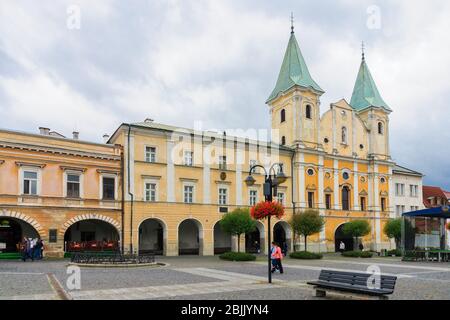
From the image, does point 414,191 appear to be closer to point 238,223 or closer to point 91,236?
point 238,223

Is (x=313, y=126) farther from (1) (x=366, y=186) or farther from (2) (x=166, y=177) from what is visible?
(2) (x=166, y=177)

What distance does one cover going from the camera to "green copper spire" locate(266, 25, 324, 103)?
1800 inches

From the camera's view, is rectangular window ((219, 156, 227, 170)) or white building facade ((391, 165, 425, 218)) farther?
white building facade ((391, 165, 425, 218))

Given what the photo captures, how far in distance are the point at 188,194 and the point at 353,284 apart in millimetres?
26314

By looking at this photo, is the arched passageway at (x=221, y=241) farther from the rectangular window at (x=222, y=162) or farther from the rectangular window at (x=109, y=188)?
the rectangular window at (x=109, y=188)

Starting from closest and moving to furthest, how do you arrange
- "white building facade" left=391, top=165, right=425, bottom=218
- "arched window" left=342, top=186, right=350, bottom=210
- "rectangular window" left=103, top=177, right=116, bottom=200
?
"rectangular window" left=103, top=177, right=116, bottom=200
"arched window" left=342, top=186, right=350, bottom=210
"white building facade" left=391, top=165, right=425, bottom=218

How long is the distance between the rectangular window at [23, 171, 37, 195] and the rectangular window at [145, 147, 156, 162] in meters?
8.66

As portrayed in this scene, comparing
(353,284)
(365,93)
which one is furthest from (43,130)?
(365,93)

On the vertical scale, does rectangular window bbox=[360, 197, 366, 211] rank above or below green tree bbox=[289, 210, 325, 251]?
above

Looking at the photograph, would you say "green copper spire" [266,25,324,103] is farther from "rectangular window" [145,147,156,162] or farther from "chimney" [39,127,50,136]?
"chimney" [39,127,50,136]

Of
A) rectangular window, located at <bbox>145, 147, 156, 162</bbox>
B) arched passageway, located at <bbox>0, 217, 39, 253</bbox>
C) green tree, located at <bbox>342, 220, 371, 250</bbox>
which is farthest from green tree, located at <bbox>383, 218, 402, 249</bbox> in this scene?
arched passageway, located at <bbox>0, 217, 39, 253</bbox>

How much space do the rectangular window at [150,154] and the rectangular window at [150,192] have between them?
6.80 ft

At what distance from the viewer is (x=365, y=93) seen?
52.5 metres
